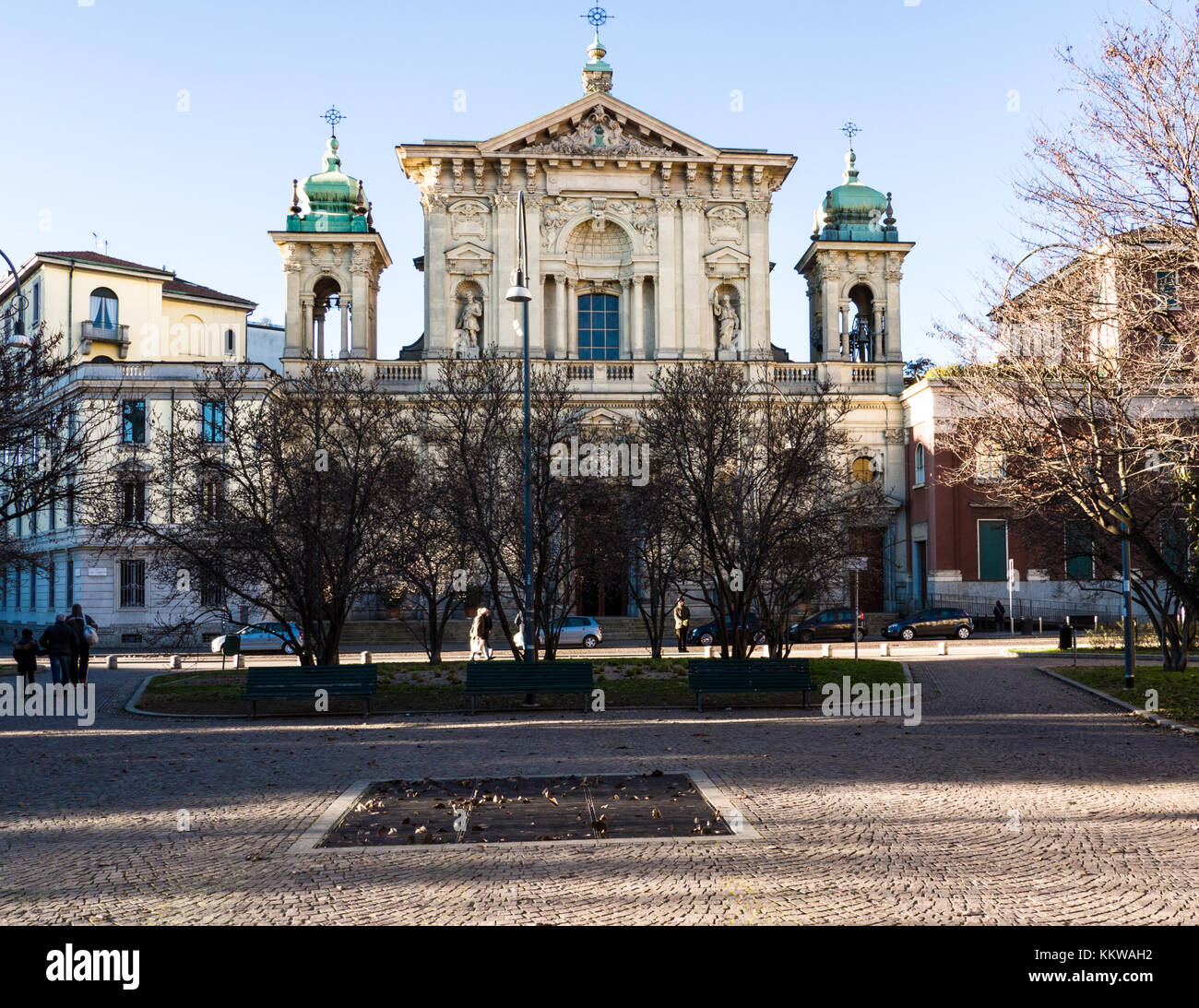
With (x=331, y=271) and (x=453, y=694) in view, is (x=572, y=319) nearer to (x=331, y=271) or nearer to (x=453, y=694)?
(x=331, y=271)

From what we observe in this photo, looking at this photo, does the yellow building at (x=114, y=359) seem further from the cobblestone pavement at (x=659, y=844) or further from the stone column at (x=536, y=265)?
the cobblestone pavement at (x=659, y=844)

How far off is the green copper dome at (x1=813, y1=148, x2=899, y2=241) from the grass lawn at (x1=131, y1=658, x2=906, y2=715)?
37.5 m

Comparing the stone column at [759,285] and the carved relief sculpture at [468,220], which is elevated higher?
the carved relief sculpture at [468,220]

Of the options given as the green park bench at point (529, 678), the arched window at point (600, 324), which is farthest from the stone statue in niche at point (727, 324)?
the green park bench at point (529, 678)

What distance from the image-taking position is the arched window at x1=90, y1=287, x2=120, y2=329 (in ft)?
226

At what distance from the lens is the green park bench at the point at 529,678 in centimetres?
2097

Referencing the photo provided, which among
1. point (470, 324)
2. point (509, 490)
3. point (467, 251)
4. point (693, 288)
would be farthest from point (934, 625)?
point (467, 251)

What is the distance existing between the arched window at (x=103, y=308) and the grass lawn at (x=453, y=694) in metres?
47.6

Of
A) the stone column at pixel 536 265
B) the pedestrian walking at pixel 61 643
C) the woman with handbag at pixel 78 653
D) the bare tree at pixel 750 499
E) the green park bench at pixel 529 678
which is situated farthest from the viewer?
the stone column at pixel 536 265

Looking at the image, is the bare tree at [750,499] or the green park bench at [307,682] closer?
the green park bench at [307,682]

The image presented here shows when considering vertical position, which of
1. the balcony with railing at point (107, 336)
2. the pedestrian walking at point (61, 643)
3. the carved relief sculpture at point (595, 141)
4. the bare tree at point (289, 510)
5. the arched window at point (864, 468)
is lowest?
the pedestrian walking at point (61, 643)

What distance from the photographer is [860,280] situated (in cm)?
5938

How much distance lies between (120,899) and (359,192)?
180 feet

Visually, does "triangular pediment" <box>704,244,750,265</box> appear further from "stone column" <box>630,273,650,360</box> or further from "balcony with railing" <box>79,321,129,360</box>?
"balcony with railing" <box>79,321,129,360</box>
